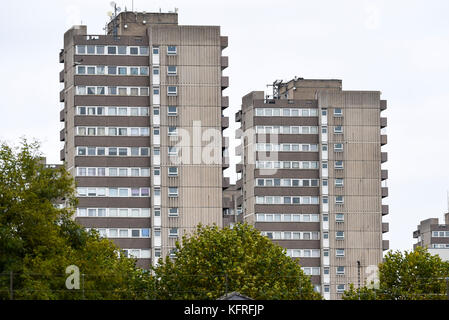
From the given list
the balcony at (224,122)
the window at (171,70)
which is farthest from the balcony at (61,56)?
the balcony at (224,122)

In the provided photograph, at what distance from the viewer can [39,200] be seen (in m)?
88.4

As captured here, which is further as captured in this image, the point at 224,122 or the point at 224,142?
the point at 224,142

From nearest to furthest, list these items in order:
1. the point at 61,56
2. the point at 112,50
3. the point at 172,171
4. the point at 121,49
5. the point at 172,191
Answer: the point at 172,191, the point at 172,171, the point at 112,50, the point at 121,49, the point at 61,56

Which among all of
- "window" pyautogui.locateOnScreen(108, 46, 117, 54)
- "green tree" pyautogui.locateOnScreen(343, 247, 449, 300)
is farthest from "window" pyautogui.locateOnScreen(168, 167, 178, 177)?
"green tree" pyautogui.locateOnScreen(343, 247, 449, 300)

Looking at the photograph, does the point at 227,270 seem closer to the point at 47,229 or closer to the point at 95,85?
the point at 47,229

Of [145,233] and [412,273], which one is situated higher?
[145,233]

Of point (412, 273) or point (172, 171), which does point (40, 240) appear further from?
point (172, 171)

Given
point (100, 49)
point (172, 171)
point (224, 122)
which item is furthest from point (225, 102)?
point (100, 49)

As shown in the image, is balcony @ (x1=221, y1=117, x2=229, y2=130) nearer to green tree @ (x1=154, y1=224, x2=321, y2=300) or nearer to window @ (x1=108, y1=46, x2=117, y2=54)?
window @ (x1=108, y1=46, x2=117, y2=54)

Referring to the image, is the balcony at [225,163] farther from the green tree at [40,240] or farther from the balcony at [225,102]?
the green tree at [40,240]

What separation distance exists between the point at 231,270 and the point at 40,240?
88.4 ft

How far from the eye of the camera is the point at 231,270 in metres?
110
